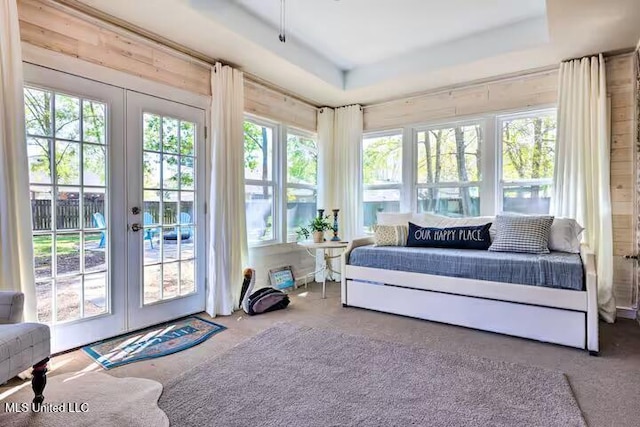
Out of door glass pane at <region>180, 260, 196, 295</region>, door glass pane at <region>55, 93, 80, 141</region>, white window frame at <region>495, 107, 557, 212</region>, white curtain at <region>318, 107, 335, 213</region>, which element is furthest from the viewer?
white curtain at <region>318, 107, 335, 213</region>

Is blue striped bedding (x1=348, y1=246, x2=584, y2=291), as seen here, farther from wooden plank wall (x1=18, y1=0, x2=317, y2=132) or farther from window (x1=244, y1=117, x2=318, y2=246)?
wooden plank wall (x1=18, y1=0, x2=317, y2=132)

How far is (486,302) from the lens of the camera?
2.73 metres

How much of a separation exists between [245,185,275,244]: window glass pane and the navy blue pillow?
5.40ft

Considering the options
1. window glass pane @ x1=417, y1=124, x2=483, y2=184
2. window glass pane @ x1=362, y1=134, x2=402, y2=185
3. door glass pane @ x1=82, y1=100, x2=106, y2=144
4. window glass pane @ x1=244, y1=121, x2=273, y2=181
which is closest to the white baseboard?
window glass pane @ x1=417, y1=124, x2=483, y2=184

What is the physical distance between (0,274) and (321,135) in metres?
3.64

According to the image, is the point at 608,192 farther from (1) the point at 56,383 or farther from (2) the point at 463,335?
(1) the point at 56,383

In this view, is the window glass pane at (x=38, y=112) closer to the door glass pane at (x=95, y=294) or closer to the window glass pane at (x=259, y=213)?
the door glass pane at (x=95, y=294)

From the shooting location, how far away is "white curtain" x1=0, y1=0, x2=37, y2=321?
1956 mm

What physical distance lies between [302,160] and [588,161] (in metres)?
3.08

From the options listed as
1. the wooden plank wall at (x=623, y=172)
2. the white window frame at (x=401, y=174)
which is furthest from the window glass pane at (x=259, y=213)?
the wooden plank wall at (x=623, y=172)

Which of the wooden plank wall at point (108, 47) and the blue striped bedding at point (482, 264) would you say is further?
the blue striped bedding at point (482, 264)

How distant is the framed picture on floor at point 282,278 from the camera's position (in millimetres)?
3969

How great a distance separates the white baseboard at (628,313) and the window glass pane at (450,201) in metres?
1.51

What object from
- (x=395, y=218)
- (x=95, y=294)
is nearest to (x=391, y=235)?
(x=395, y=218)
